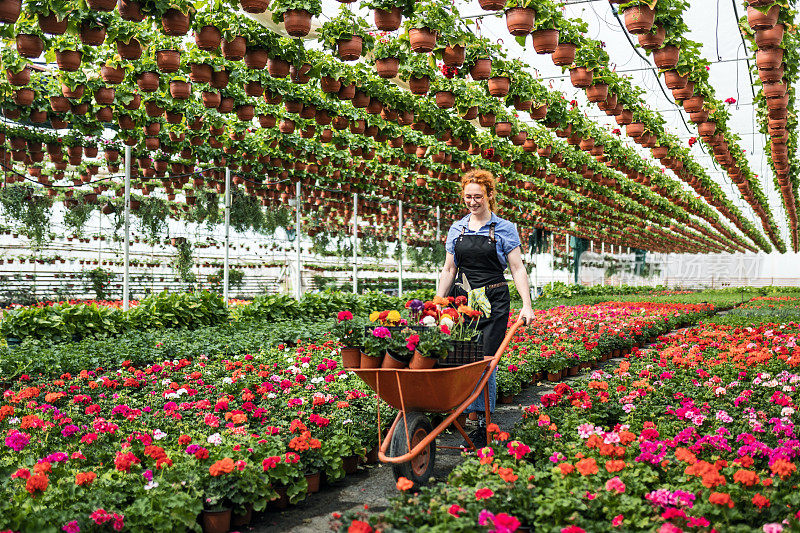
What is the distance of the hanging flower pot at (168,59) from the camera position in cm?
543

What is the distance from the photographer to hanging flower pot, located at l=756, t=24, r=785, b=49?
5.35m

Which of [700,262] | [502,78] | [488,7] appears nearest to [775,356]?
[502,78]

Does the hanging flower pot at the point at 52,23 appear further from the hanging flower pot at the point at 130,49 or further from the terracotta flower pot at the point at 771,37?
the terracotta flower pot at the point at 771,37

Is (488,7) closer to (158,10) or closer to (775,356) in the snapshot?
(158,10)

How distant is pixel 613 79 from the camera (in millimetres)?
6805

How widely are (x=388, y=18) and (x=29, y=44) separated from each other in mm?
2798

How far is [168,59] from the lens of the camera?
214 inches

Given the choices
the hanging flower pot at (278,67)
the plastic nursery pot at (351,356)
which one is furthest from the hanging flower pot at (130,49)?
the plastic nursery pot at (351,356)

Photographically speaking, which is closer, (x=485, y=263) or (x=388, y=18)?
(x=485, y=263)

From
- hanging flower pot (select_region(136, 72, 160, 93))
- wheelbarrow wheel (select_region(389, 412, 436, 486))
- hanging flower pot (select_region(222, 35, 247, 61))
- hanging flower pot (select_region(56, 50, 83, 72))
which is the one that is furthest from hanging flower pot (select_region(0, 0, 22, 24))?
wheelbarrow wheel (select_region(389, 412, 436, 486))

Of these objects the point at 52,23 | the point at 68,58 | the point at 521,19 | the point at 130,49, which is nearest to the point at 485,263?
the point at 521,19

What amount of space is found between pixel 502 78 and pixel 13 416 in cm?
495

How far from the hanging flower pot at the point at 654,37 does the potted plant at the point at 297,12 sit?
2.61 meters

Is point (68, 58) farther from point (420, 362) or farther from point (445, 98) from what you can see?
point (420, 362)
